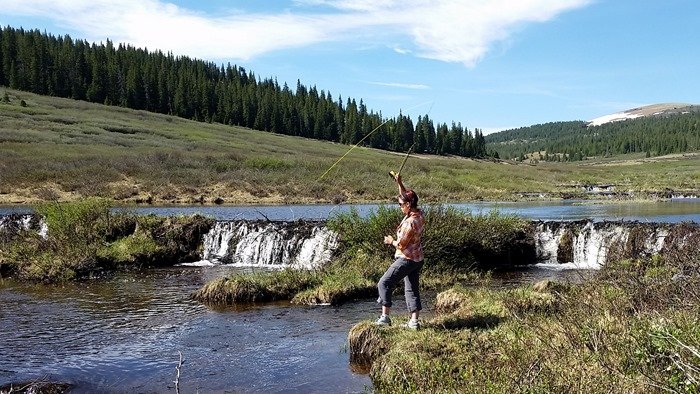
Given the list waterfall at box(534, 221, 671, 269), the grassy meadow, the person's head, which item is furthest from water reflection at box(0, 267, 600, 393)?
the grassy meadow

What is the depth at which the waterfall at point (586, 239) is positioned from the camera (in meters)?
21.1

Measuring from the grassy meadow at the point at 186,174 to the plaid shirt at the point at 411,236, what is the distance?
1583 inches

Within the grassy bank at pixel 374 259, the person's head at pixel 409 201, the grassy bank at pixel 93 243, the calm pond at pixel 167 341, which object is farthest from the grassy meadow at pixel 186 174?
the person's head at pixel 409 201

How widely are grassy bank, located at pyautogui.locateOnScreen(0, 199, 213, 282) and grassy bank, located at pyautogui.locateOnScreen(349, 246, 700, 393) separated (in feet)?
45.0

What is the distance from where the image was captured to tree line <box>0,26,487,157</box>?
5010 inches

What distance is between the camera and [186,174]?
59.6m

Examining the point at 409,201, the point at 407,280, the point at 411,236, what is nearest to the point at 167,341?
the point at 407,280

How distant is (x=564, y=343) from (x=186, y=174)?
55.1 m

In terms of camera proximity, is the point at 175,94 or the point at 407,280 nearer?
the point at 407,280

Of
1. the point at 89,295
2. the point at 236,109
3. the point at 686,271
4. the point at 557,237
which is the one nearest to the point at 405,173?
the point at 557,237

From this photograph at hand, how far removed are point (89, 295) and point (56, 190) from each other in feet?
118

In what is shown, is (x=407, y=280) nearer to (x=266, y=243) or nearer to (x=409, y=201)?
(x=409, y=201)

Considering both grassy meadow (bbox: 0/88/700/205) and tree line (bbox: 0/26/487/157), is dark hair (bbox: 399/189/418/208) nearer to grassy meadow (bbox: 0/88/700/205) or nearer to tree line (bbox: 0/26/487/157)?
grassy meadow (bbox: 0/88/700/205)

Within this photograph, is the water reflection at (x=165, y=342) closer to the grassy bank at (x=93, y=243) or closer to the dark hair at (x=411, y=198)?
the grassy bank at (x=93, y=243)
